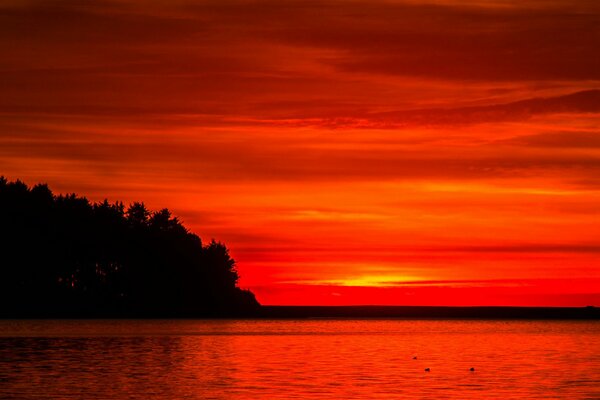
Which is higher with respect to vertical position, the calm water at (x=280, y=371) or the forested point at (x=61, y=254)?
the forested point at (x=61, y=254)

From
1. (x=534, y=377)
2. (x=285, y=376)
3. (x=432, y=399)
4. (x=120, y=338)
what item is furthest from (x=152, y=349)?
(x=432, y=399)

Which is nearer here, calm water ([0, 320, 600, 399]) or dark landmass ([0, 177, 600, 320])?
calm water ([0, 320, 600, 399])

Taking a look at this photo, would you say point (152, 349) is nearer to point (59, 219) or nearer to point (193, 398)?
point (193, 398)

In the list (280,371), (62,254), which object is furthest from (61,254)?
(280,371)

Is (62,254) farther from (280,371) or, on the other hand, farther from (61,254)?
(280,371)

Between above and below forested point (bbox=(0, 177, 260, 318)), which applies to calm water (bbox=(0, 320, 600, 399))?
below

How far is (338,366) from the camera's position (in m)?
79.4

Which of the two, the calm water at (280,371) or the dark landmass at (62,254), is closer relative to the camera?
the calm water at (280,371)

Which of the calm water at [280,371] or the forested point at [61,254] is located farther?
the forested point at [61,254]

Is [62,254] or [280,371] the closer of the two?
[280,371]

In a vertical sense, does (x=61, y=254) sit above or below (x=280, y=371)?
above

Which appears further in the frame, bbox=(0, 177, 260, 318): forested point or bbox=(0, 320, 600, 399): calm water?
bbox=(0, 177, 260, 318): forested point

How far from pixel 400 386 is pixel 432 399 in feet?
23.2

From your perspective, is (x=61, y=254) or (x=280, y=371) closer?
(x=280, y=371)
